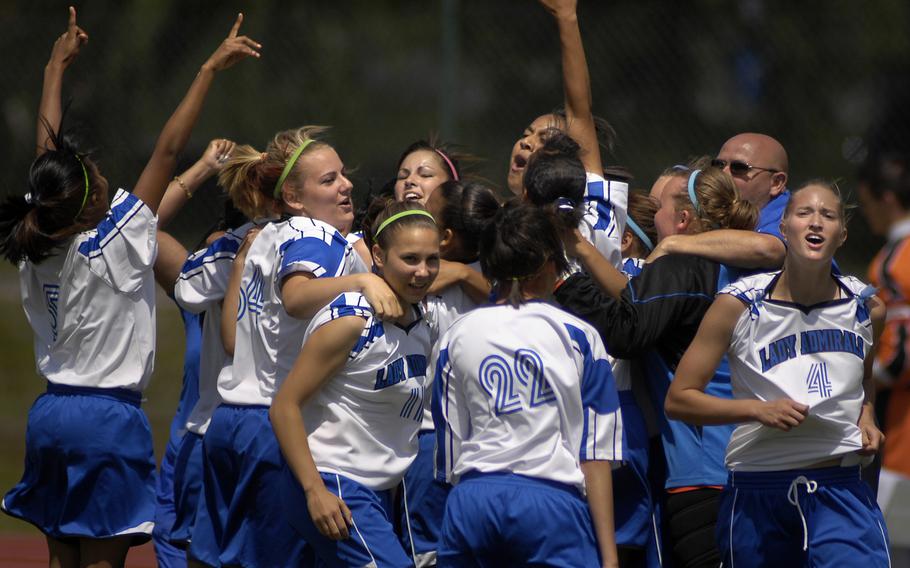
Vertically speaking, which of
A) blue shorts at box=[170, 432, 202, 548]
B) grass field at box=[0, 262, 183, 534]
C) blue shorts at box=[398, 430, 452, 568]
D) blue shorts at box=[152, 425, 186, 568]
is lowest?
grass field at box=[0, 262, 183, 534]

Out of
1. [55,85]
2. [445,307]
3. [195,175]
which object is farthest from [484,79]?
[445,307]

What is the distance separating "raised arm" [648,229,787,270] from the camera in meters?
4.05

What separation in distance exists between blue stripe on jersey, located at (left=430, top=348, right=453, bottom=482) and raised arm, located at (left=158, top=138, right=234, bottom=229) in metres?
1.72

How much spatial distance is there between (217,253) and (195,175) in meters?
0.62

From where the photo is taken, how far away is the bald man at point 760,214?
4.05 meters

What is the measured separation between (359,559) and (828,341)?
4.84 ft

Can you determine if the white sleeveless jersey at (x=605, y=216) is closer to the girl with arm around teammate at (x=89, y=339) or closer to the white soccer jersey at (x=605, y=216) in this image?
the white soccer jersey at (x=605, y=216)

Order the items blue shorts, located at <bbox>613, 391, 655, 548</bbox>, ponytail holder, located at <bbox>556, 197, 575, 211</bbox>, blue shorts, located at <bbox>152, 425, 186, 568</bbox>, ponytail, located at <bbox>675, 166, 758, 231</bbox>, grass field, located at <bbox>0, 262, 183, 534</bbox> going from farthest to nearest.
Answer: grass field, located at <bbox>0, 262, 183, 534</bbox>, blue shorts, located at <bbox>152, 425, 186, 568</bbox>, ponytail, located at <bbox>675, 166, 758, 231</bbox>, blue shorts, located at <bbox>613, 391, 655, 548</bbox>, ponytail holder, located at <bbox>556, 197, 575, 211</bbox>

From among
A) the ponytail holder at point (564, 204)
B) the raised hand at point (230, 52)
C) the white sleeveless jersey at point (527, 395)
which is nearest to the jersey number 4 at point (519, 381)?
the white sleeveless jersey at point (527, 395)

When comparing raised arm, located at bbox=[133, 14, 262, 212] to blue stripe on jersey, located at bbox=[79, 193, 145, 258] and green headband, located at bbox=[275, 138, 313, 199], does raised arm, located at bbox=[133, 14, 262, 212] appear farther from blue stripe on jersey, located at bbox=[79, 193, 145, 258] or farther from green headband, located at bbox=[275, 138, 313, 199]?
green headband, located at bbox=[275, 138, 313, 199]

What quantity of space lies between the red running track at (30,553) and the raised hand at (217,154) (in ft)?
7.90

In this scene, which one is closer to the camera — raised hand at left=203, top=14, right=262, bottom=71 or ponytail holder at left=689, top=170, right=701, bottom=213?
ponytail holder at left=689, top=170, right=701, bottom=213

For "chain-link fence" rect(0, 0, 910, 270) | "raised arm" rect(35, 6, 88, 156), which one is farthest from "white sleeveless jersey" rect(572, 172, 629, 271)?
"chain-link fence" rect(0, 0, 910, 270)

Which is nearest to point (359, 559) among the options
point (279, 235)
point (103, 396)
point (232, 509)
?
point (232, 509)
